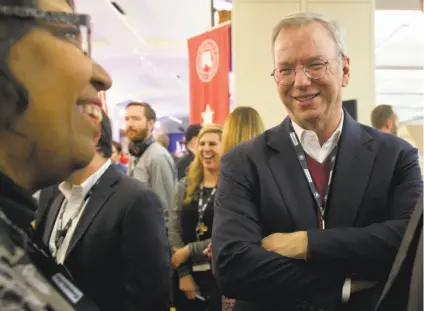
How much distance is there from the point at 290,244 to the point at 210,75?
324 centimetres

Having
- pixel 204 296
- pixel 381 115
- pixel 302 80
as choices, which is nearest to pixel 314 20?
pixel 302 80

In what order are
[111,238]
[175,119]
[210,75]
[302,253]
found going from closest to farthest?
[302,253] < [111,238] < [210,75] < [175,119]

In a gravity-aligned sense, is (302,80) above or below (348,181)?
above

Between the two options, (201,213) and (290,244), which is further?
(201,213)

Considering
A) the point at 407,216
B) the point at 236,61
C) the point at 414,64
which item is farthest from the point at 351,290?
the point at 414,64

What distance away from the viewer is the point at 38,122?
27.0 inches

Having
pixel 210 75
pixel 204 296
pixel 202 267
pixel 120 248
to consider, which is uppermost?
pixel 210 75

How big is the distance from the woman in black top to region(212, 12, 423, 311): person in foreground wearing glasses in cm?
136

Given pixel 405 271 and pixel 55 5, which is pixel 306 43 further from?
pixel 55 5

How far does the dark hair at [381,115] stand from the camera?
12.5 feet

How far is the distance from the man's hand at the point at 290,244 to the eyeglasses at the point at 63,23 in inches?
31.5

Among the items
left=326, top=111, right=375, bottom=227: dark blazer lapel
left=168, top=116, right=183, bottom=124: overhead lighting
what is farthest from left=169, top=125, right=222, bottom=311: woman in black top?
left=168, top=116, right=183, bottom=124: overhead lighting

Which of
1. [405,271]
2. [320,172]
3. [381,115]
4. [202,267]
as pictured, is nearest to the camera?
[405,271]

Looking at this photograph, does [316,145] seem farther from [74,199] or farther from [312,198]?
[74,199]
